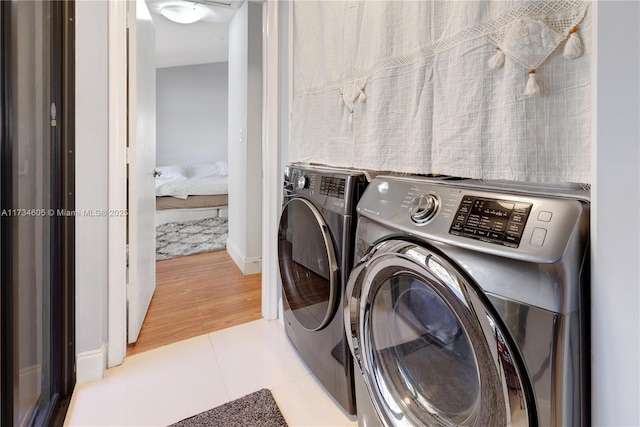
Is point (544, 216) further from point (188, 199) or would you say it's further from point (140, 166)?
point (188, 199)

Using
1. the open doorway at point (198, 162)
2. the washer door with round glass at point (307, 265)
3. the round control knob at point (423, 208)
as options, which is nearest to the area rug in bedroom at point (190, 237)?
the open doorway at point (198, 162)

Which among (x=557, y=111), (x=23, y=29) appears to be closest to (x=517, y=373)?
(x=557, y=111)

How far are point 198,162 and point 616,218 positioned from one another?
21.0 feet

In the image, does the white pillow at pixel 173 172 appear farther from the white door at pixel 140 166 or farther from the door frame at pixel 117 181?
the door frame at pixel 117 181

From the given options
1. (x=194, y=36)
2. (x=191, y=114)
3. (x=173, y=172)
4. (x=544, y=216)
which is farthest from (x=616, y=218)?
(x=191, y=114)

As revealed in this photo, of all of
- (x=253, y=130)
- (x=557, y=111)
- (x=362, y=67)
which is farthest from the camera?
(x=253, y=130)

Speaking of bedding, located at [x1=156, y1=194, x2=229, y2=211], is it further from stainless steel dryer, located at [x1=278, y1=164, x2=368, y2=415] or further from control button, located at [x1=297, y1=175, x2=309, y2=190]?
control button, located at [x1=297, y1=175, x2=309, y2=190]

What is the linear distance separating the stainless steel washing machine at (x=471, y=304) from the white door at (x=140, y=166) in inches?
48.0

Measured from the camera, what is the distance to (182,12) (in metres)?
3.01

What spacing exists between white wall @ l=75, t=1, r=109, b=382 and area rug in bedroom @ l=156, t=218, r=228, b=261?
1.78m

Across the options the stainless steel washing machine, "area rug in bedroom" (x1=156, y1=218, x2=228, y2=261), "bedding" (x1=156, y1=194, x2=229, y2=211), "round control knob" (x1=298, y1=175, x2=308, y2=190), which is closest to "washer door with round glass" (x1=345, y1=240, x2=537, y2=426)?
the stainless steel washing machine

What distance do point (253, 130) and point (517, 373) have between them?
2548 millimetres

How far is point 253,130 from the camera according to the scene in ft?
9.07

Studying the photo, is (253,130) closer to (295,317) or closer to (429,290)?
(295,317)
